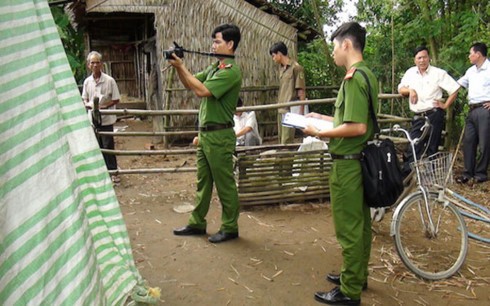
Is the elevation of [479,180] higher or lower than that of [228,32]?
lower

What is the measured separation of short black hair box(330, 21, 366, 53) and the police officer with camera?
1224 mm

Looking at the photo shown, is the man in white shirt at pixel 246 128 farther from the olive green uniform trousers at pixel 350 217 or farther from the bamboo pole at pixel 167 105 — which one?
the bamboo pole at pixel 167 105

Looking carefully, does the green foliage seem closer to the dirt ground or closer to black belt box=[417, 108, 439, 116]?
the dirt ground

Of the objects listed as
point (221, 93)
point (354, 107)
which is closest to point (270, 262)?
point (221, 93)

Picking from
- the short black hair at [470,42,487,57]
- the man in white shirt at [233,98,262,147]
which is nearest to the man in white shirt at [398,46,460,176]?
the short black hair at [470,42,487,57]

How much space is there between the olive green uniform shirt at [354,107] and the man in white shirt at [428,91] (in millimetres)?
3278

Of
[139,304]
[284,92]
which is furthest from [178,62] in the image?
[284,92]

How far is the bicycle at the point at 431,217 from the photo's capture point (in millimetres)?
3486

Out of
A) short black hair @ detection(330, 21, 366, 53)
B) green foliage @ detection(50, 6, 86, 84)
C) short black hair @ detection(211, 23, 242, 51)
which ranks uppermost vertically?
green foliage @ detection(50, 6, 86, 84)

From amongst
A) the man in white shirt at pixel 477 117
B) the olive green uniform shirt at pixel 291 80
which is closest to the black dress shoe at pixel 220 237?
the olive green uniform shirt at pixel 291 80

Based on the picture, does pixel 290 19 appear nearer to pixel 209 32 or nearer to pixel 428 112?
pixel 209 32

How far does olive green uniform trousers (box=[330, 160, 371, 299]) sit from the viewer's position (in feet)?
9.52

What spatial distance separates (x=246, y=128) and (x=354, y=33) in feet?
9.48

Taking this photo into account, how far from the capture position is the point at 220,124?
3924 mm
